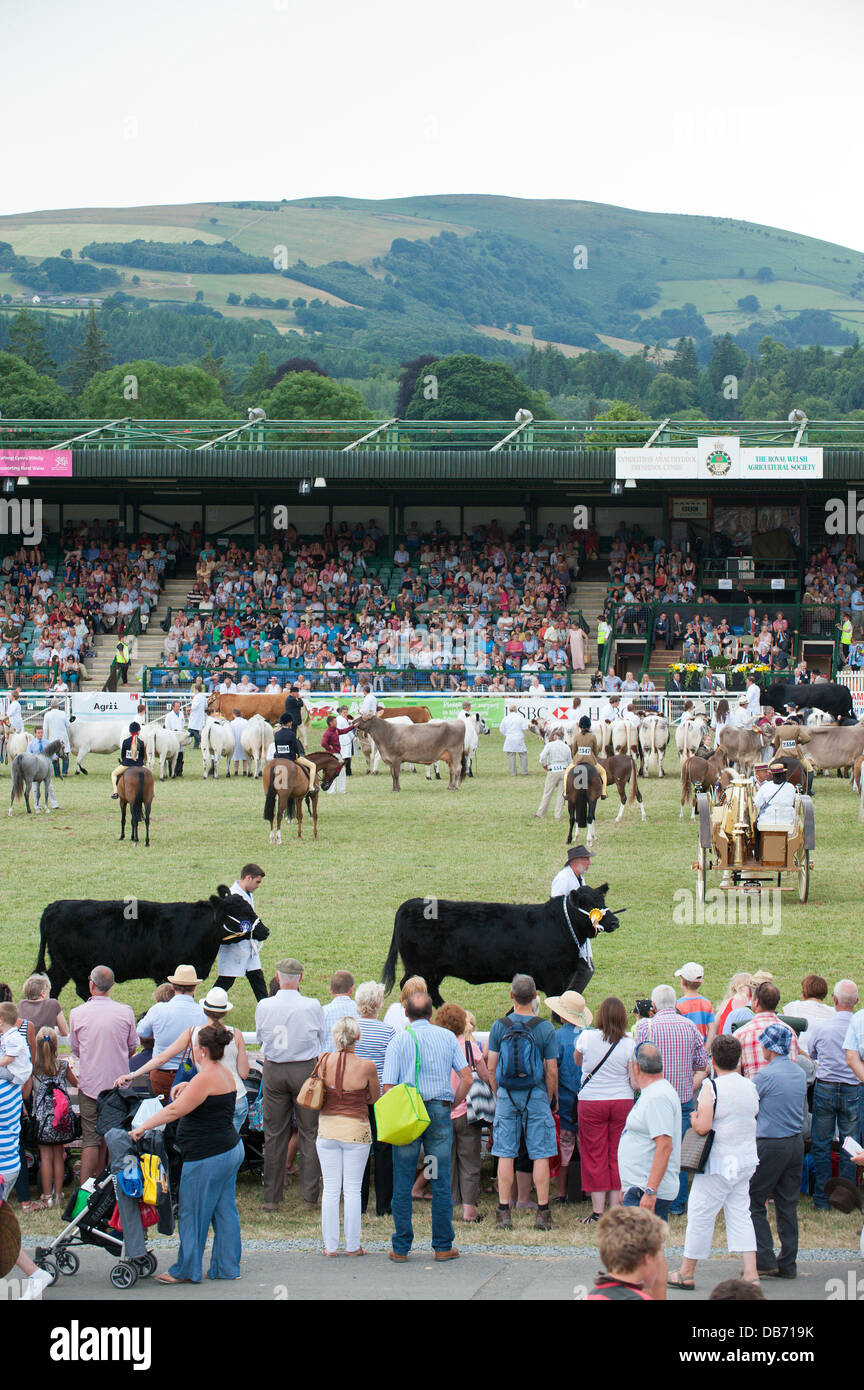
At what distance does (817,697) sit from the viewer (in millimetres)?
29469

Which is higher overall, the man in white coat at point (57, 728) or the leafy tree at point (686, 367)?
the leafy tree at point (686, 367)

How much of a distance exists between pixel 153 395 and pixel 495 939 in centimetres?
9940

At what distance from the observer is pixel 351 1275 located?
8148 millimetres

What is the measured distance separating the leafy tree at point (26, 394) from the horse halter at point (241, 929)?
8620 centimetres

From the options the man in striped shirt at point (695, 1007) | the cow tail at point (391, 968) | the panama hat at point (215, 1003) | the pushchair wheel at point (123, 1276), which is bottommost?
the pushchair wheel at point (123, 1276)

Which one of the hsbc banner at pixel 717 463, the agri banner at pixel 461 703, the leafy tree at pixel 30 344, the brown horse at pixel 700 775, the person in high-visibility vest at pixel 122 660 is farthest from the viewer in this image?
the leafy tree at pixel 30 344

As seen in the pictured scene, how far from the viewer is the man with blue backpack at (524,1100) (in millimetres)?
8953

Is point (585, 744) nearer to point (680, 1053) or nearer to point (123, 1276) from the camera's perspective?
point (680, 1053)

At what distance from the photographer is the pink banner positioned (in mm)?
45438

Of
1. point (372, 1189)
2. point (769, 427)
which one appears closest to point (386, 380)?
point (769, 427)

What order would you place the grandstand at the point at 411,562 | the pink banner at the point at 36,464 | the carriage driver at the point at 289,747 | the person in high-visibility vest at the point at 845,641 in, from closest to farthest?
1. the carriage driver at the point at 289,747
2. the person in high-visibility vest at the point at 845,641
3. the grandstand at the point at 411,562
4. the pink banner at the point at 36,464

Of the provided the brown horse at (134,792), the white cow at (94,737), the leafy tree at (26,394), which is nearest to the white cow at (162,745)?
the white cow at (94,737)

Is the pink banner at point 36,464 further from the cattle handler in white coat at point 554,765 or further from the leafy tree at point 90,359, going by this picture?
the leafy tree at point 90,359
